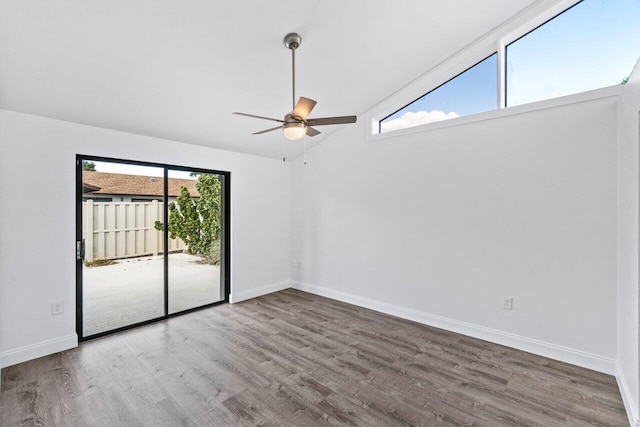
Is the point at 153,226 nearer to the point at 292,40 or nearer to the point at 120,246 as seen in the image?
the point at 120,246

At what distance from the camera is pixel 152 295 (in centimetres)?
379

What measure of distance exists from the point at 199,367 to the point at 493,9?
4.42 metres

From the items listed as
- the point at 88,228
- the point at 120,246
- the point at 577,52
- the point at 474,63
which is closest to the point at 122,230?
the point at 120,246

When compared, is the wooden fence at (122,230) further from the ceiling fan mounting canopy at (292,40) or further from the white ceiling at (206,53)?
the ceiling fan mounting canopy at (292,40)

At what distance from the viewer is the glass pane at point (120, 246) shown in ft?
10.6

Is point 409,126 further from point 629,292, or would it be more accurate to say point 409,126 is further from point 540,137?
point 629,292

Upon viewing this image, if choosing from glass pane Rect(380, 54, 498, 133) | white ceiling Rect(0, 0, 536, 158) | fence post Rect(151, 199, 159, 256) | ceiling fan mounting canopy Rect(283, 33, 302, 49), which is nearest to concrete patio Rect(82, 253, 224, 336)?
fence post Rect(151, 199, 159, 256)

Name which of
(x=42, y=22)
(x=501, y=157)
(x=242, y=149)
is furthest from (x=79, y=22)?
(x=501, y=157)

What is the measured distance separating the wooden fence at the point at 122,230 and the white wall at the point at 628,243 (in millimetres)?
4539

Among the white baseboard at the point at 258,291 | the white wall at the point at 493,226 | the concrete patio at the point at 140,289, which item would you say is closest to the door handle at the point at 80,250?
the concrete patio at the point at 140,289

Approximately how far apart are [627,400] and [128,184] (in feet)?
16.6

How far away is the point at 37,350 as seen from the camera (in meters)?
2.77

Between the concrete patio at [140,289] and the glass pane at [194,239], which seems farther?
the glass pane at [194,239]

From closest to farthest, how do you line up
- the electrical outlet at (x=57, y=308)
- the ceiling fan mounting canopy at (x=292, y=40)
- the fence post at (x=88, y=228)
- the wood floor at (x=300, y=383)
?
the wood floor at (x=300, y=383), the ceiling fan mounting canopy at (x=292, y=40), the electrical outlet at (x=57, y=308), the fence post at (x=88, y=228)
